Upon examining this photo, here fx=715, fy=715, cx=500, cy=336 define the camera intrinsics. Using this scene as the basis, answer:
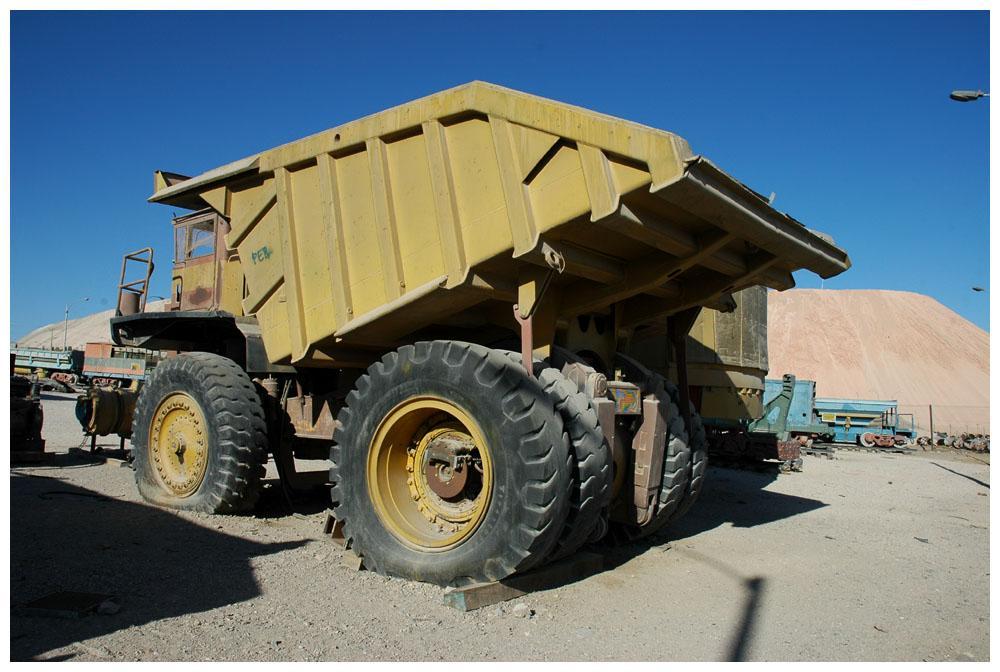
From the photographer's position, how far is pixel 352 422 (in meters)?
5.46

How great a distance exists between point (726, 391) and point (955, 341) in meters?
72.8

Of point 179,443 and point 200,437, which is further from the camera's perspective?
point 179,443

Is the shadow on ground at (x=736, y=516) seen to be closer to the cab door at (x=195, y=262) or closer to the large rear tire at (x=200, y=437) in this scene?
the large rear tire at (x=200, y=437)

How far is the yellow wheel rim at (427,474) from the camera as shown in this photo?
505cm

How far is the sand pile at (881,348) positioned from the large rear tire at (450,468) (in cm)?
5633

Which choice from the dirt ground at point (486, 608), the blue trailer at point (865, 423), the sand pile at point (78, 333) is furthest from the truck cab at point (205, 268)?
the sand pile at point (78, 333)

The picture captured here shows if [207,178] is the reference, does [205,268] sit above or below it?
below

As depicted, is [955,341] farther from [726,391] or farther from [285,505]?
[285,505]

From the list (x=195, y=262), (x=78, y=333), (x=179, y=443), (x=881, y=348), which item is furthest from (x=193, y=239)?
(x=78, y=333)

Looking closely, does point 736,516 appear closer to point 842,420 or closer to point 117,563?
point 117,563

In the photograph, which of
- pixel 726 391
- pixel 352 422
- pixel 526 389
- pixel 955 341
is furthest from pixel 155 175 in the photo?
pixel 955 341

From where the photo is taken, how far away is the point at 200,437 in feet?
23.4

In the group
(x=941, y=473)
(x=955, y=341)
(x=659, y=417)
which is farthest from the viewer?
(x=955, y=341)

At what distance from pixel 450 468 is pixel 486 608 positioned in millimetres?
1053
